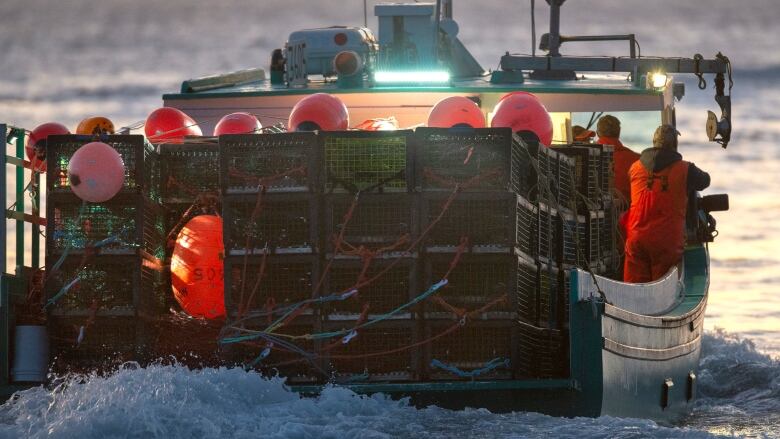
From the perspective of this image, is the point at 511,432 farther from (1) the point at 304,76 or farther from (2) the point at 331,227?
(1) the point at 304,76

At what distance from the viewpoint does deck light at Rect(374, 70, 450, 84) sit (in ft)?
61.7

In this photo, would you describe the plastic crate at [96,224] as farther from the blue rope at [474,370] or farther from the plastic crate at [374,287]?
the blue rope at [474,370]

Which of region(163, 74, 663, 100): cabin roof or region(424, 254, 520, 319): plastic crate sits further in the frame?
region(163, 74, 663, 100): cabin roof

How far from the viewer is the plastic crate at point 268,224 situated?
1270cm

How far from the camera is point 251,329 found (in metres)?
12.8

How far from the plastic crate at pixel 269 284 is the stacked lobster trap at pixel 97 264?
695mm

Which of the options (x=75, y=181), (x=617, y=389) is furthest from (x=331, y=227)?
(x=617, y=389)

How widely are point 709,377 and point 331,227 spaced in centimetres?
891

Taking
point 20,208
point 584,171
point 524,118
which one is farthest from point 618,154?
point 20,208

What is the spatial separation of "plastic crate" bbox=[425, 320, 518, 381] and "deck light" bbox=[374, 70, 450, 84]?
630 centimetres

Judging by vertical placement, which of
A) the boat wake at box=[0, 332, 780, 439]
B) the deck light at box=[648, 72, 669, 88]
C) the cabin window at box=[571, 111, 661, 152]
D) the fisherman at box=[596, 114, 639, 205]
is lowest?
the boat wake at box=[0, 332, 780, 439]

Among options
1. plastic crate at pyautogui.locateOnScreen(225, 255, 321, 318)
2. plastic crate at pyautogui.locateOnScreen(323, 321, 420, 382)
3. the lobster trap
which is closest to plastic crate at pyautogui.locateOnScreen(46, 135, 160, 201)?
plastic crate at pyautogui.locateOnScreen(225, 255, 321, 318)

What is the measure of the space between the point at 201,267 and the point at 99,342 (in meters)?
0.90

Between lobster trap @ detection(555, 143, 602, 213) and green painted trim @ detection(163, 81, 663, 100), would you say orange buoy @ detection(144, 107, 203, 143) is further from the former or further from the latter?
green painted trim @ detection(163, 81, 663, 100)
